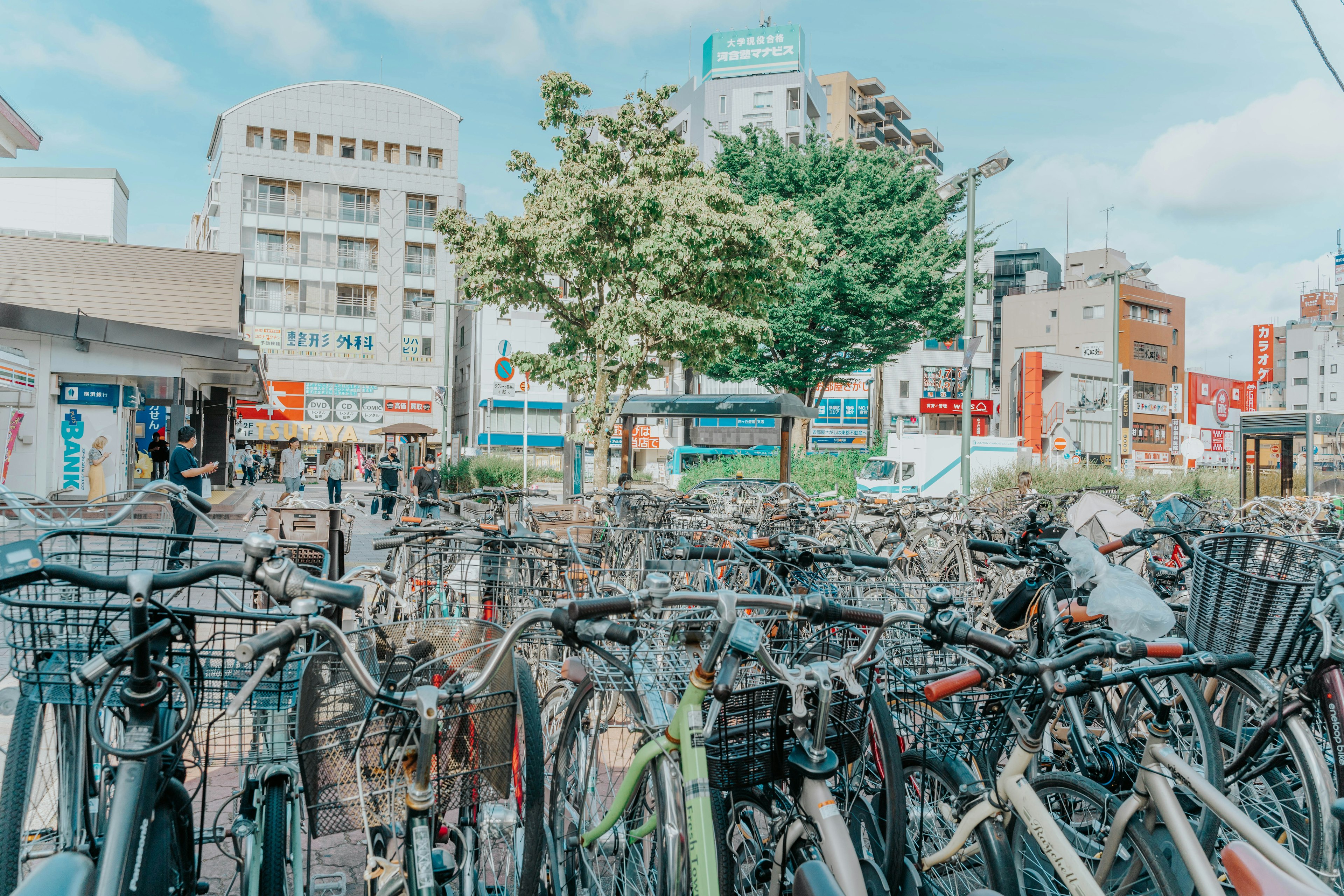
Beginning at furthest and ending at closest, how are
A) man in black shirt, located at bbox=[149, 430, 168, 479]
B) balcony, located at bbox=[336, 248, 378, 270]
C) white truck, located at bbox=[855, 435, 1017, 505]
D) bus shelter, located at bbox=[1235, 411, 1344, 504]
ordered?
balcony, located at bbox=[336, 248, 378, 270] → white truck, located at bbox=[855, 435, 1017, 505] → bus shelter, located at bbox=[1235, 411, 1344, 504] → man in black shirt, located at bbox=[149, 430, 168, 479]

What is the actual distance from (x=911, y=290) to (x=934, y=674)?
2436 cm

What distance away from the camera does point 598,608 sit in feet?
6.55

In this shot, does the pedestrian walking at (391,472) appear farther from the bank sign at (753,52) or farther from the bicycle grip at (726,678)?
the bank sign at (753,52)

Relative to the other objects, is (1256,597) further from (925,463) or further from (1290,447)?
(925,463)

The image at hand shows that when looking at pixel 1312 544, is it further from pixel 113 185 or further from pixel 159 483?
pixel 113 185

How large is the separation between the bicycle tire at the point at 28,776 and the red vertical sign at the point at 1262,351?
6397cm

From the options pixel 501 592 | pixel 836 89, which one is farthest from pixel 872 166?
pixel 836 89

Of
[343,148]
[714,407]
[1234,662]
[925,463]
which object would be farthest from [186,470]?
[343,148]

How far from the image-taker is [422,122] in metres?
50.9

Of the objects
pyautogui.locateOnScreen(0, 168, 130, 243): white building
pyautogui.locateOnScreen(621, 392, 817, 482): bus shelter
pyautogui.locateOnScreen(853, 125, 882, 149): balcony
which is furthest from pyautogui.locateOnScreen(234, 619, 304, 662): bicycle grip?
pyautogui.locateOnScreen(853, 125, 882, 149): balcony

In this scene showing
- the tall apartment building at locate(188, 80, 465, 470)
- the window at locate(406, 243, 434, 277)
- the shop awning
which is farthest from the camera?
the window at locate(406, 243, 434, 277)

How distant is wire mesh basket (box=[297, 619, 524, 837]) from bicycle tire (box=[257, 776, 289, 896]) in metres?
0.14

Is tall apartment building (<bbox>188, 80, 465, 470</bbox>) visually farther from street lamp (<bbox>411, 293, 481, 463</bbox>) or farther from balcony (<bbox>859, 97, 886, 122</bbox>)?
balcony (<bbox>859, 97, 886, 122</bbox>)

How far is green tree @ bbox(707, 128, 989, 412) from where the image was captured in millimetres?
25250
